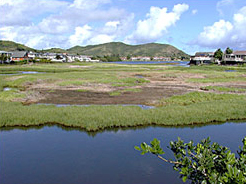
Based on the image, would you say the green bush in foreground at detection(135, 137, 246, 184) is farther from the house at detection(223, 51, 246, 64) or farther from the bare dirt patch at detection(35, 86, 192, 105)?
the house at detection(223, 51, 246, 64)

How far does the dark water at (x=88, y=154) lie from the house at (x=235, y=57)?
110256 mm

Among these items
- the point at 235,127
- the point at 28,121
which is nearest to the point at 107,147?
the point at 28,121

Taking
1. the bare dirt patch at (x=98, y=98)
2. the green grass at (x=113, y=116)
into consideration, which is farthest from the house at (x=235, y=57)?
the green grass at (x=113, y=116)

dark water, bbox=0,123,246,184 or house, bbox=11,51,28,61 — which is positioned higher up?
house, bbox=11,51,28,61

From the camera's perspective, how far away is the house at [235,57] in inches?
4776

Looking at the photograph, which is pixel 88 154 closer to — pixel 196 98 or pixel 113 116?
pixel 113 116

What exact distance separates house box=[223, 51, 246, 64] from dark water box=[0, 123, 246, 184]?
11026 centimetres

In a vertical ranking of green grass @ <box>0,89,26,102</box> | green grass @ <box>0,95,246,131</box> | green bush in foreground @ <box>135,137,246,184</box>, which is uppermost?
green bush in foreground @ <box>135,137,246,184</box>

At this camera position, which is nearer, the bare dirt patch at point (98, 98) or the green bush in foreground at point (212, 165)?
the green bush in foreground at point (212, 165)

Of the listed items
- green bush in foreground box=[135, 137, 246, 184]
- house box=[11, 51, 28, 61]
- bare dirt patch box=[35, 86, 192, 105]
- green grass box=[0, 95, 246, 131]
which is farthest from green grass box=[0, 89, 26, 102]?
house box=[11, 51, 28, 61]

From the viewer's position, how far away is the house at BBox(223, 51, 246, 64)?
121312 millimetres

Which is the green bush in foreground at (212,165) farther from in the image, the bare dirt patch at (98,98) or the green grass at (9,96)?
the green grass at (9,96)

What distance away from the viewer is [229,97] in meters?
33.0

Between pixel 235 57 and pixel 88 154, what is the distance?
412ft
